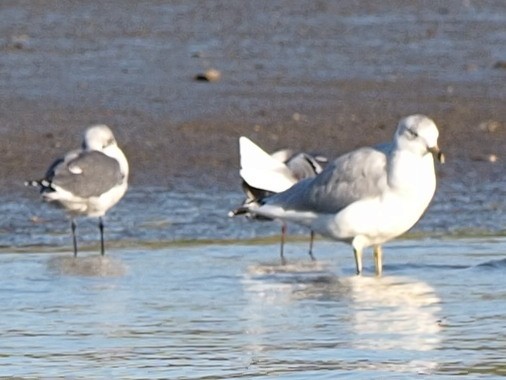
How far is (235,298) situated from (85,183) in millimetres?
2435

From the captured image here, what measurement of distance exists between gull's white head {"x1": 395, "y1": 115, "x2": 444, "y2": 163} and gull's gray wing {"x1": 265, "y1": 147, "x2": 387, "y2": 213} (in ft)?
0.64

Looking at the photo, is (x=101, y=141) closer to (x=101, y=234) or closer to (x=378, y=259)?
(x=101, y=234)

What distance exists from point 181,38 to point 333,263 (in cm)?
703

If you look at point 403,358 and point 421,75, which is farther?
point 421,75

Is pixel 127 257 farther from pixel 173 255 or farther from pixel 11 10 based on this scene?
pixel 11 10

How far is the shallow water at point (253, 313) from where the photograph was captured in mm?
6727

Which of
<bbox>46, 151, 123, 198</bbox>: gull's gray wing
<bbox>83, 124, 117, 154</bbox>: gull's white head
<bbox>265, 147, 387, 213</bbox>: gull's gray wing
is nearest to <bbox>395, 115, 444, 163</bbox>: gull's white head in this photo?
<bbox>265, 147, 387, 213</bbox>: gull's gray wing

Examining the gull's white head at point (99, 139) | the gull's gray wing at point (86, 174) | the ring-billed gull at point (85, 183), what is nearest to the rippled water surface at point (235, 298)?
the ring-billed gull at point (85, 183)

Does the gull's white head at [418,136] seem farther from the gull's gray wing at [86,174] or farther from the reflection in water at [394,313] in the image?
the gull's gray wing at [86,174]

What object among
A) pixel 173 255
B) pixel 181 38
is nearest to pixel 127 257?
pixel 173 255

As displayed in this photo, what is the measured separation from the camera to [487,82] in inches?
566

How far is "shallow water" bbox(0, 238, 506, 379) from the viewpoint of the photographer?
6727 mm

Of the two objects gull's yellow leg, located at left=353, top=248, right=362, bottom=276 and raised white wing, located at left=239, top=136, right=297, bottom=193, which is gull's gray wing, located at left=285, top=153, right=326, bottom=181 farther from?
gull's yellow leg, located at left=353, top=248, right=362, bottom=276

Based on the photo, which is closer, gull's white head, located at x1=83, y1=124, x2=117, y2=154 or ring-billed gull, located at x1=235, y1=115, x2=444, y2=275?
ring-billed gull, located at x1=235, y1=115, x2=444, y2=275
